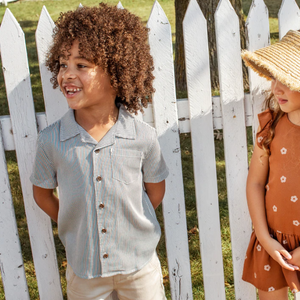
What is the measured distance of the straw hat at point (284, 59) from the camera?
172 centimetres

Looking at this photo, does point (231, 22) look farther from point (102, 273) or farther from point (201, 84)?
point (102, 273)

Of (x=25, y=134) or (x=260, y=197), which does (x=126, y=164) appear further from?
(x=260, y=197)

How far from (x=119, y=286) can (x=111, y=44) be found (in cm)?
123

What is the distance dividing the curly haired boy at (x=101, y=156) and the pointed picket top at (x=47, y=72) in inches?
3.8

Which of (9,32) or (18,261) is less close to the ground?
(9,32)

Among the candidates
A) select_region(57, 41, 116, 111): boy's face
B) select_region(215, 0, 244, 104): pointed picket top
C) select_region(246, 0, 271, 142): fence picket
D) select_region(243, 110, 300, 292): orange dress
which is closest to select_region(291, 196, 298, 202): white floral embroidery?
select_region(243, 110, 300, 292): orange dress

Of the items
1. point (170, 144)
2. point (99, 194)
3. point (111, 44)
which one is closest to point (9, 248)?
point (99, 194)

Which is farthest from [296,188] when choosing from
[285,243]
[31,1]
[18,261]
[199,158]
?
[31,1]

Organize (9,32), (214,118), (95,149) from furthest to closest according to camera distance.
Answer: (214,118) < (9,32) < (95,149)

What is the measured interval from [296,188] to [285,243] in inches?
12.8

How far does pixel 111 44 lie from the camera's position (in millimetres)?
1806

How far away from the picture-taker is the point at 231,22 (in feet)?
7.11

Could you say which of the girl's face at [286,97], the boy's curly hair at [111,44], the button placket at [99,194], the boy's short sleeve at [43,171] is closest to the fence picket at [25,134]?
the boy's curly hair at [111,44]

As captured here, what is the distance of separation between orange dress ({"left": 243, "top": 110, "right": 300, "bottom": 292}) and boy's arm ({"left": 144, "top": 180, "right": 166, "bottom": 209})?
1.89ft
